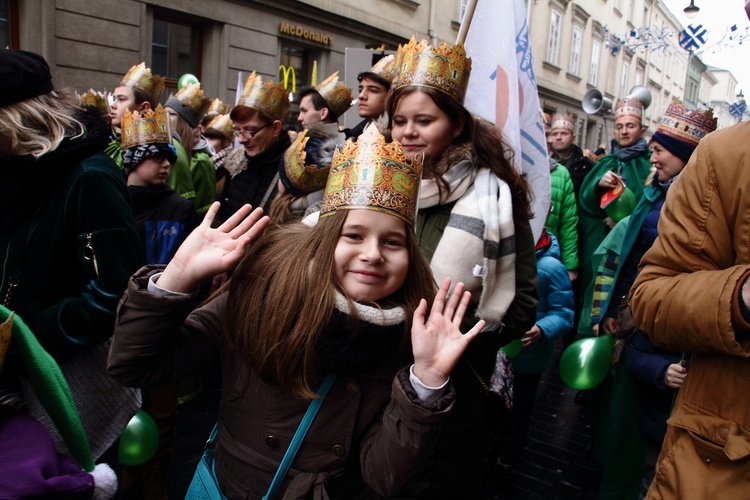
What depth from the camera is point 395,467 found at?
1540 mm

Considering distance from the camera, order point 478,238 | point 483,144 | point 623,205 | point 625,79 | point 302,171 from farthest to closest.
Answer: point 625,79
point 623,205
point 302,171
point 483,144
point 478,238

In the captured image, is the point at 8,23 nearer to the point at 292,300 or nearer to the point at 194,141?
the point at 194,141

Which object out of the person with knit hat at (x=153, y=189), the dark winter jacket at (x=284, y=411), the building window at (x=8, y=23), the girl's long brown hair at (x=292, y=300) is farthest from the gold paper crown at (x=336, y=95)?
the building window at (x=8, y=23)

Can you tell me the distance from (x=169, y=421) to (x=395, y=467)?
7.64ft

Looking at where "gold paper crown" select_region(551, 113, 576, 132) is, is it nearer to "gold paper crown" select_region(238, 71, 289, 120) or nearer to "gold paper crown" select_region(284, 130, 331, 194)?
"gold paper crown" select_region(238, 71, 289, 120)

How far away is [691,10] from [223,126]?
830cm

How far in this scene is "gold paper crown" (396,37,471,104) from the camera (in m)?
2.58

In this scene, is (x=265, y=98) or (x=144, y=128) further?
(x=265, y=98)

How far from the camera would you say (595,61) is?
106ft

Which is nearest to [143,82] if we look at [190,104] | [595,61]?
[190,104]

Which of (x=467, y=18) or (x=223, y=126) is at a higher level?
(x=467, y=18)

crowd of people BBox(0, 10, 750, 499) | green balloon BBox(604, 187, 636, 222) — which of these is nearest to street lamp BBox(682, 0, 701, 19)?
green balloon BBox(604, 187, 636, 222)

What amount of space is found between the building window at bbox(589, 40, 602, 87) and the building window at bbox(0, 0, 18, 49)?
2841 cm

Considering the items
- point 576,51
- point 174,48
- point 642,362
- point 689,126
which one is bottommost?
point 642,362
